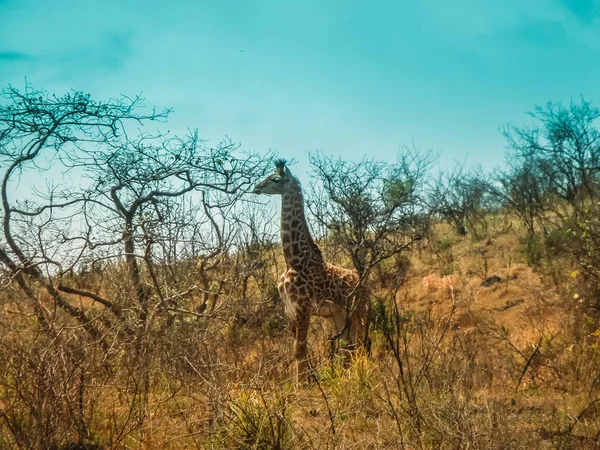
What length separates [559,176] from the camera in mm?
19547

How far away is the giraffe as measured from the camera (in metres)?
8.13

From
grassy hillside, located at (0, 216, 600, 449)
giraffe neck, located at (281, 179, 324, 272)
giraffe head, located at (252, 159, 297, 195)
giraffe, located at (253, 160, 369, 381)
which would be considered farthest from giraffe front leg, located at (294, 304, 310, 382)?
giraffe head, located at (252, 159, 297, 195)

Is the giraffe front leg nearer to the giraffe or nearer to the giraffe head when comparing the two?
the giraffe

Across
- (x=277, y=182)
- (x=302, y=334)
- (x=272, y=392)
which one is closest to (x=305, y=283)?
(x=302, y=334)

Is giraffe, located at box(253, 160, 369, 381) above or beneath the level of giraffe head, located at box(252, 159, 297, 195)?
beneath

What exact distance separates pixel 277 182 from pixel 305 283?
1.42 meters

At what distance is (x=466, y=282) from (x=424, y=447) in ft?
30.2

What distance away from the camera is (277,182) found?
8945 millimetres

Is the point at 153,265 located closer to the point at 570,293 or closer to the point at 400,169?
the point at 570,293

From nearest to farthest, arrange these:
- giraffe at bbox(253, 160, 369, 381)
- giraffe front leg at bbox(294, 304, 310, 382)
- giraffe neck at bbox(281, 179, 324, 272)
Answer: giraffe front leg at bbox(294, 304, 310, 382), giraffe at bbox(253, 160, 369, 381), giraffe neck at bbox(281, 179, 324, 272)

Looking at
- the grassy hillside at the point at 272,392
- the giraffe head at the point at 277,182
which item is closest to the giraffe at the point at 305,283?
the giraffe head at the point at 277,182

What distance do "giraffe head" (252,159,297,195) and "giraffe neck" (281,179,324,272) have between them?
0.43 ft

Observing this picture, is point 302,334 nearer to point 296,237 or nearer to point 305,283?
point 305,283

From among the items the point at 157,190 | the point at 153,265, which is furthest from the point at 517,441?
the point at 157,190
